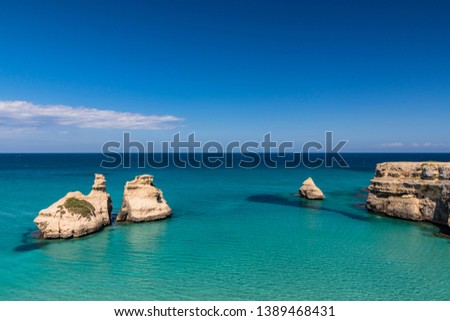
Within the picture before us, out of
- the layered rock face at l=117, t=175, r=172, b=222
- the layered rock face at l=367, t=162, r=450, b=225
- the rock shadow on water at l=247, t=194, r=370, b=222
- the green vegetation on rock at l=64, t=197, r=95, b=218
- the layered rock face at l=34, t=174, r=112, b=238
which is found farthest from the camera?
the rock shadow on water at l=247, t=194, r=370, b=222

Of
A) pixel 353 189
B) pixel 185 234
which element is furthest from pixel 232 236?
pixel 353 189

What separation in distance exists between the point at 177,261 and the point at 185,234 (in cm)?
772

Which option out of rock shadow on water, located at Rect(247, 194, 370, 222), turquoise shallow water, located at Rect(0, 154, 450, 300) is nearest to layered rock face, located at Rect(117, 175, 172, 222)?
turquoise shallow water, located at Rect(0, 154, 450, 300)


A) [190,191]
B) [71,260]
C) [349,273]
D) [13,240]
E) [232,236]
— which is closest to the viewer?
[349,273]

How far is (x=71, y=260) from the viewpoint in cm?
2386

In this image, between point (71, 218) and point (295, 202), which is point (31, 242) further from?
point (295, 202)

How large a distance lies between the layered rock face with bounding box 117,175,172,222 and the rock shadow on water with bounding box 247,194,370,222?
21094 mm

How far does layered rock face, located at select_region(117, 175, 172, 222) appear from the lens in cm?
3622

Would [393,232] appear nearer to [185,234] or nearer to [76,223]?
[185,234]

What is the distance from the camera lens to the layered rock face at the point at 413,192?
35.3 metres

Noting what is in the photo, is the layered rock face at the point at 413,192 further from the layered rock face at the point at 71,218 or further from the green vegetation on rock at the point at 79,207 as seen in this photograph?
the green vegetation on rock at the point at 79,207

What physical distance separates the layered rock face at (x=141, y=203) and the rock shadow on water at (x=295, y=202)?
69.2 ft

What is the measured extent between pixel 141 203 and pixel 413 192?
34678 millimetres

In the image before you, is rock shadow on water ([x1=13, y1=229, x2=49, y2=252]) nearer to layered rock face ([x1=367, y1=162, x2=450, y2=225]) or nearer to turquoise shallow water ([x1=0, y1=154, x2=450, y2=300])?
turquoise shallow water ([x1=0, y1=154, x2=450, y2=300])
